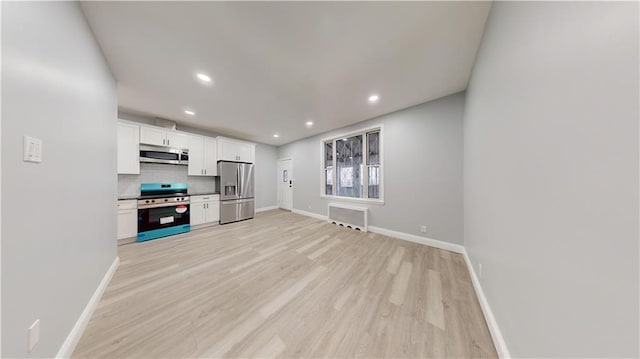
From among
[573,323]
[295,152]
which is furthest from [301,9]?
[295,152]

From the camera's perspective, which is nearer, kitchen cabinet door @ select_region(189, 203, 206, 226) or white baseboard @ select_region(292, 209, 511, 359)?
white baseboard @ select_region(292, 209, 511, 359)

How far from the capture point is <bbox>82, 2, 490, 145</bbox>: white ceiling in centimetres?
142

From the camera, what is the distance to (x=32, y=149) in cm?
91

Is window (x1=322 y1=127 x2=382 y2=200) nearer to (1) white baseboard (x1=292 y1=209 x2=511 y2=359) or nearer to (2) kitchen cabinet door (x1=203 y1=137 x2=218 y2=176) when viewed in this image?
(1) white baseboard (x1=292 y1=209 x2=511 y2=359)

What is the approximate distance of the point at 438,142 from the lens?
2881 millimetres

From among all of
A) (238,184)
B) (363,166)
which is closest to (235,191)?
(238,184)

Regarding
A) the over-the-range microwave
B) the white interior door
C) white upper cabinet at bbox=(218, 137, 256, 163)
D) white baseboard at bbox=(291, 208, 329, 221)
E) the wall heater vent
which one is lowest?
white baseboard at bbox=(291, 208, 329, 221)

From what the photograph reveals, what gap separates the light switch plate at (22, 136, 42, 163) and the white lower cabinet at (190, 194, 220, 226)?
10.7 feet

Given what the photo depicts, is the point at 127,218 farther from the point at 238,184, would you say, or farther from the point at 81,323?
the point at 81,323

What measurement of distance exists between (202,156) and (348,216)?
3.81 meters

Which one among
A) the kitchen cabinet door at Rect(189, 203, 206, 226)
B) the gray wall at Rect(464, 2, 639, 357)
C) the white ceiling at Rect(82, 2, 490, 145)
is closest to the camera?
the gray wall at Rect(464, 2, 639, 357)

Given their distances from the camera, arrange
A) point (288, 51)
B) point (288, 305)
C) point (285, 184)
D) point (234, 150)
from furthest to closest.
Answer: point (285, 184) → point (234, 150) → point (288, 51) → point (288, 305)

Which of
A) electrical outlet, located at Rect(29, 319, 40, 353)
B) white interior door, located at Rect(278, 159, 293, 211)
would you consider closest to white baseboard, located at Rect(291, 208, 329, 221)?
white interior door, located at Rect(278, 159, 293, 211)

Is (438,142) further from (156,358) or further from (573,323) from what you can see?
(156,358)
